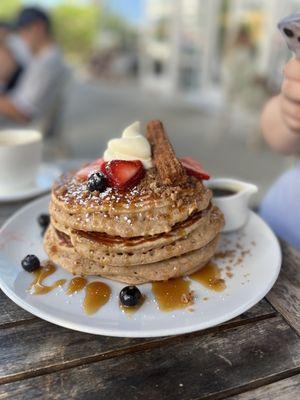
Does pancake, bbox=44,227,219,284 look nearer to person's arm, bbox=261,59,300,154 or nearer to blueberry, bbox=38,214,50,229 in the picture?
blueberry, bbox=38,214,50,229

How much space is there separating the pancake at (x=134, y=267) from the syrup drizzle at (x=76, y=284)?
0.6 inches

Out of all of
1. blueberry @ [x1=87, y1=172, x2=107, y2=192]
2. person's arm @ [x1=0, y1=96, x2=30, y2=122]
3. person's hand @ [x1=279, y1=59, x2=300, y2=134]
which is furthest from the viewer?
person's arm @ [x1=0, y1=96, x2=30, y2=122]

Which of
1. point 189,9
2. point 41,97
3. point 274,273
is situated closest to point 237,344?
point 274,273

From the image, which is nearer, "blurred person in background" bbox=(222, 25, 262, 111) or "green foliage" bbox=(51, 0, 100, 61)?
"blurred person in background" bbox=(222, 25, 262, 111)

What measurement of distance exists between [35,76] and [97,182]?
95.2 inches

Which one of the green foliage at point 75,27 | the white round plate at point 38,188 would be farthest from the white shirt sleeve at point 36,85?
the green foliage at point 75,27

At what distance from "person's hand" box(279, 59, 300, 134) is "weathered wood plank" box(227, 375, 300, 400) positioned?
72 cm

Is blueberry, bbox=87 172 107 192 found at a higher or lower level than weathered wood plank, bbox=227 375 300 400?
higher

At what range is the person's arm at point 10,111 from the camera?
2.90m

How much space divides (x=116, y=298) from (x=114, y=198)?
0.22m

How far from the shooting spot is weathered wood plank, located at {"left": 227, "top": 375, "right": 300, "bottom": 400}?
65 centimetres

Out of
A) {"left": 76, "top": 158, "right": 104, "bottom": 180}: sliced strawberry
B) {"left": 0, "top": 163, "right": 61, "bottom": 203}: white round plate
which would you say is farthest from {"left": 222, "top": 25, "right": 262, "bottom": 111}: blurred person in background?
{"left": 76, "top": 158, "right": 104, "bottom": 180}: sliced strawberry

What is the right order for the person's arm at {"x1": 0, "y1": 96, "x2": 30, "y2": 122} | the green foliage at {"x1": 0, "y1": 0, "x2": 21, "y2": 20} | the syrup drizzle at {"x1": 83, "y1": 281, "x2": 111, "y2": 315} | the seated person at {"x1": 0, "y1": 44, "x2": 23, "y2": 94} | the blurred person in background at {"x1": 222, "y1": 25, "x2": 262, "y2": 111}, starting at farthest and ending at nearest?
the green foliage at {"x1": 0, "y1": 0, "x2": 21, "y2": 20}, the blurred person in background at {"x1": 222, "y1": 25, "x2": 262, "y2": 111}, the seated person at {"x1": 0, "y1": 44, "x2": 23, "y2": 94}, the person's arm at {"x1": 0, "y1": 96, "x2": 30, "y2": 122}, the syrup drizzle at {"x1": 83, "y1": 281, "x2": 111, "y2": 315}

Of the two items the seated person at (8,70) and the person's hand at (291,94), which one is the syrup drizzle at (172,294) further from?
the seated person at (8,70)
